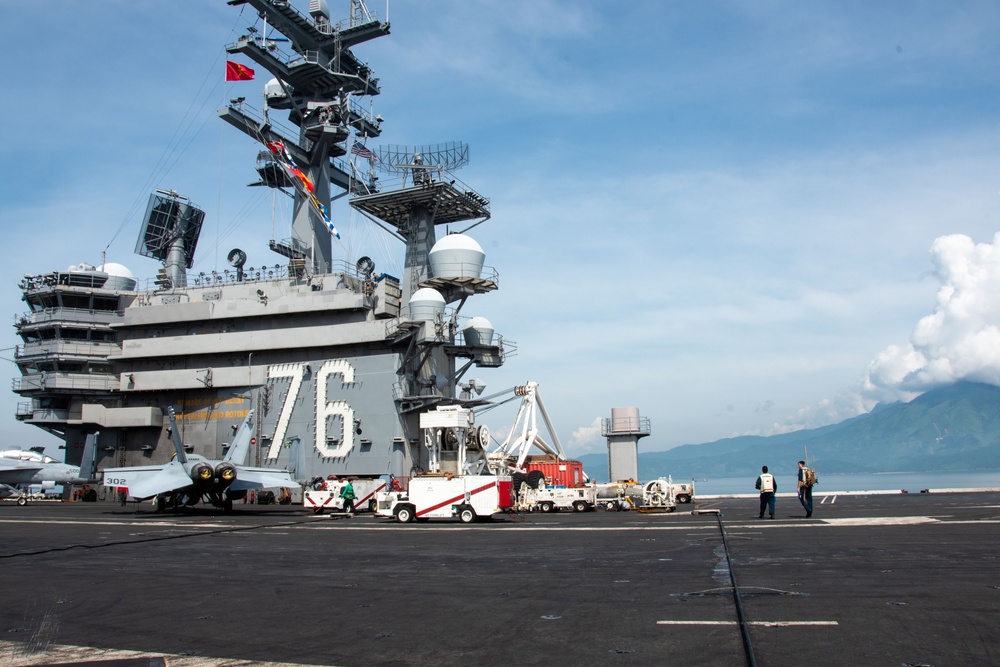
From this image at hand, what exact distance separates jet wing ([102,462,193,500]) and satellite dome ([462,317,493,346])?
1966 centimetres

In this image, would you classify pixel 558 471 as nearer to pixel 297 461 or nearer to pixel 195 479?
pixel 297 461

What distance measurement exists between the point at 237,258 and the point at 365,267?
410 inches

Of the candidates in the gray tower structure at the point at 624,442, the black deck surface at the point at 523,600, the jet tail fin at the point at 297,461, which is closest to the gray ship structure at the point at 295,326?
the jet tail fin at the point at 297,461

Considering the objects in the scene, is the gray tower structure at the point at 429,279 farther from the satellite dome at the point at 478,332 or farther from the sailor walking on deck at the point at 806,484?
the sailor walking on deck at the point at 806,484

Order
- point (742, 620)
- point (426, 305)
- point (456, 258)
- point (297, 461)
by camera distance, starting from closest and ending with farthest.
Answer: point (742, 620) → point (426, 305) → point (297, 461) → point (456, 258)

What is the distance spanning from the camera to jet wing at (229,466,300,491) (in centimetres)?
3644

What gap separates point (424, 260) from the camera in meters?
48.5

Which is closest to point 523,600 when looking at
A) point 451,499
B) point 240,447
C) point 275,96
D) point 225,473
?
point 451,499

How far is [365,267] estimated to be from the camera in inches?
1896

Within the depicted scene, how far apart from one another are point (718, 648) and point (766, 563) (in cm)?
667

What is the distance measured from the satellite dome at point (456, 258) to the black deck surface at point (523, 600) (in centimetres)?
2564

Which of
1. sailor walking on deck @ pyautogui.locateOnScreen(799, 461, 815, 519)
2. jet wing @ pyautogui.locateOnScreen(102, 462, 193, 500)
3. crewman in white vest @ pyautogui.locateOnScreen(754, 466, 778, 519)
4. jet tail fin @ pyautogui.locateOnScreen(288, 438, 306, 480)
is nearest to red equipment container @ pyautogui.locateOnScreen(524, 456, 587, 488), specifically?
jet tail fin @ pyautogui.locateOnScreen(288, 438, 306, 480)

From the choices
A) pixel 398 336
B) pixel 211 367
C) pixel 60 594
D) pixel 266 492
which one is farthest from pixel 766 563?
pixel 211 367

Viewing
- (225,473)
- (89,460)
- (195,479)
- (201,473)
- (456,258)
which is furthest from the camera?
(89,460)
